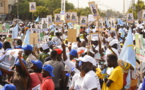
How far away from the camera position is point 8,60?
805 centimetres

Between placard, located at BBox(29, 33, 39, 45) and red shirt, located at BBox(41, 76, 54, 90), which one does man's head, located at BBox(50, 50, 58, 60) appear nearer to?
red shirt, located at BBox(41, 76, 54, 90)

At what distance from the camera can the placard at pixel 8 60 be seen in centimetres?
788

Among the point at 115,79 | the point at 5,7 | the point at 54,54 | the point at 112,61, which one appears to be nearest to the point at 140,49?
the point at 54,54

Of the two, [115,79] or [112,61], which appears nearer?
[115,79]

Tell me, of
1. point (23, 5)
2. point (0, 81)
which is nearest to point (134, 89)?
point (0, 81)

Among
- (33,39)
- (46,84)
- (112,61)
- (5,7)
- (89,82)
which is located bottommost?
(5,7)

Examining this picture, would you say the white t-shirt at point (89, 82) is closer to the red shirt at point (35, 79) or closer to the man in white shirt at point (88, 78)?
the man in white shirt at point (88, 78)

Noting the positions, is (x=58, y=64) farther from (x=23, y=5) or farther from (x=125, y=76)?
(x=23, y=5)

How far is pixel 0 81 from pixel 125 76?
2.76 m

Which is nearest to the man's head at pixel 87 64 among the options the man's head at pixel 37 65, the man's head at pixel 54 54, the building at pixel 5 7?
the man's head at pixel 37 65

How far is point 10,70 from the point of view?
7691mm

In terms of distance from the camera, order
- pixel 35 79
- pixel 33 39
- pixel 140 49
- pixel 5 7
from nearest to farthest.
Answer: pixel 35 79 → pixel 140 49 → pixel 33 39 → pixel 5 7

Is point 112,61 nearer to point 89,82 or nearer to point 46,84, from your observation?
point 89,82

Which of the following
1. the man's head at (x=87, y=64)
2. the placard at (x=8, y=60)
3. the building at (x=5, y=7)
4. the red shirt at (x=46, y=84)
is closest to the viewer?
the man's head at (x=87, y=64)
